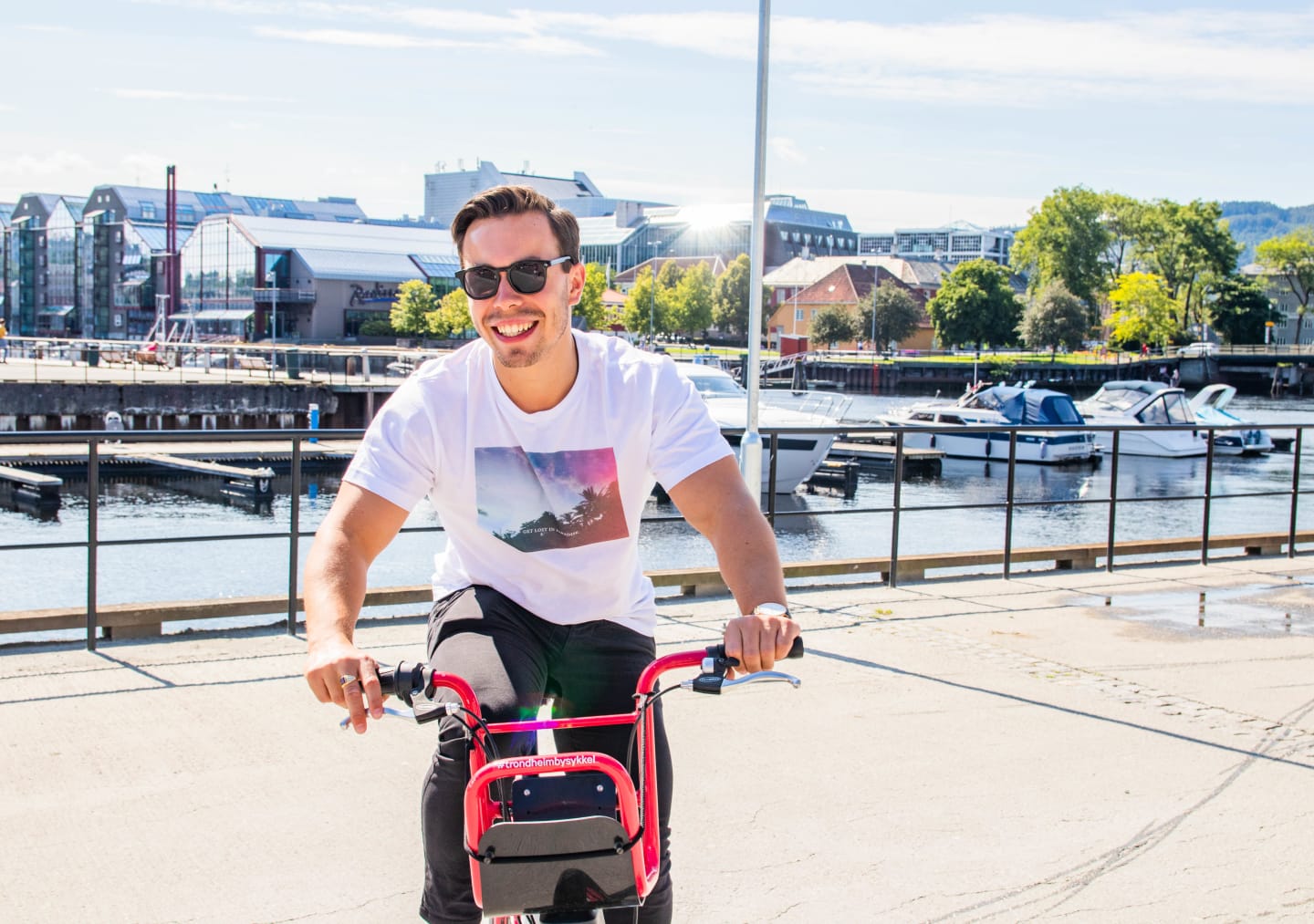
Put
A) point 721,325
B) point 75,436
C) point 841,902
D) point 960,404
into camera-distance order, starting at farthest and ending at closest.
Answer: point 721,325 → point 960,404 → point 75,436 → point 841,902

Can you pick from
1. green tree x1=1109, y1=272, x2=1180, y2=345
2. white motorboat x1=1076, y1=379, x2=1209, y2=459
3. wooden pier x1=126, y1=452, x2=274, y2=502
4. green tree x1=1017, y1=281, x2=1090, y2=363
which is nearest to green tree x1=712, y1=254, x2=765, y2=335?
green tree x1=1017, y1=281, x2=1090, y2=363

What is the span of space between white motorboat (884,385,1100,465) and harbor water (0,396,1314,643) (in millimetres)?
514

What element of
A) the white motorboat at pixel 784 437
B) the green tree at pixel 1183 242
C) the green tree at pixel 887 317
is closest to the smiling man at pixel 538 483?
the white motorboat at pixel 784 437

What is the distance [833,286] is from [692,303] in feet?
50.1

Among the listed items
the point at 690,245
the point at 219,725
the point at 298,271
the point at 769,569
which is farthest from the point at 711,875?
the point at 690,245

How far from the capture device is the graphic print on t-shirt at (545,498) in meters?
2.63

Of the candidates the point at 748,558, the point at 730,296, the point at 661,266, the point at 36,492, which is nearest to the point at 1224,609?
the point at 748,558

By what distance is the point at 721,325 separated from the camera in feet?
404

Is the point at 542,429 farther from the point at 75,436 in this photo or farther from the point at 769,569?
the point at 75,436

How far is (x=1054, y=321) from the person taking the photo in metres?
101

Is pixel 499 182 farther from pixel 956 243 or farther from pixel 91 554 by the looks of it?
pixel 91 554

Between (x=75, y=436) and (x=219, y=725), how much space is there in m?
2.12

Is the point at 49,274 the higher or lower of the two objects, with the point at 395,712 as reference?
higher

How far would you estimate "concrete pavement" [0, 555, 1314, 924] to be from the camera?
3756 millimetres
